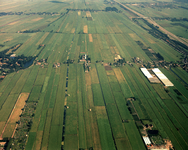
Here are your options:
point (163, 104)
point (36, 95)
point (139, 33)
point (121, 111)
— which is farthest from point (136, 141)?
point (139, 33)

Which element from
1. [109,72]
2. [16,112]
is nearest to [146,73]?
[109,72]

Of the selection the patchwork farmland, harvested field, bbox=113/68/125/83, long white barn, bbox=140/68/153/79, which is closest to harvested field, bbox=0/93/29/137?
the patchwork farmland

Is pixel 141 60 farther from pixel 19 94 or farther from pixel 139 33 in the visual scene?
pixel 19 94

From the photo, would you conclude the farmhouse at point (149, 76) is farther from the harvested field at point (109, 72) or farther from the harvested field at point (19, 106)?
the harvested field at point (19, 106)

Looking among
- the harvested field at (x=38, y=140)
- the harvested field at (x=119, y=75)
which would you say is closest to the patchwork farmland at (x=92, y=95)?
the harvested field at (x=38, y=140)

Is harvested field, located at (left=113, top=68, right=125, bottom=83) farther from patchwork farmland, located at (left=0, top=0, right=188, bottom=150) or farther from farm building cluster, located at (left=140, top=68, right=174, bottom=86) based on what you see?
farm building cluster, located at (left=140, top=68, right=174, bottom=86)

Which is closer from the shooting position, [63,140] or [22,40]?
[63,140]
